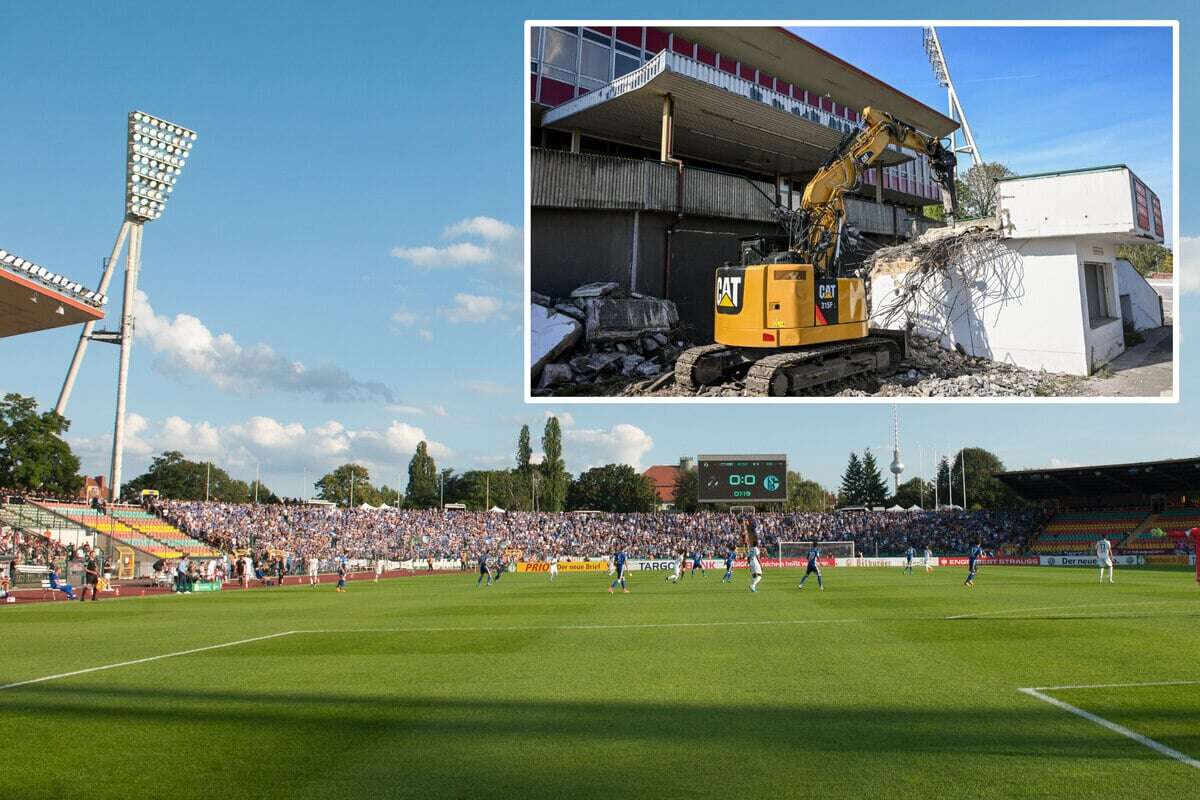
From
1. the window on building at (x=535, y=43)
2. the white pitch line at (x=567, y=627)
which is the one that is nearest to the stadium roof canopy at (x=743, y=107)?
the window on building at (x=535, y=43)

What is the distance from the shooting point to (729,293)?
23078 mm

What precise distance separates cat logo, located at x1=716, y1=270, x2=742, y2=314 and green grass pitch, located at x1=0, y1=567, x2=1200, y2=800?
8.22m

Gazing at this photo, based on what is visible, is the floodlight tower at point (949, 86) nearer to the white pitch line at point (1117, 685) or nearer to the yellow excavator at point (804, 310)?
the yellow excavator at point (804, 310)

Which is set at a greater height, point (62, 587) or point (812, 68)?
point (812, 68)

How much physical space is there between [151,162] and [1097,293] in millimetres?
47294

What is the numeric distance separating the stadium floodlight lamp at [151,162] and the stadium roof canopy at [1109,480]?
52270 mm

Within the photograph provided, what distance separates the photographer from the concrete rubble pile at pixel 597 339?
21906 millimetres

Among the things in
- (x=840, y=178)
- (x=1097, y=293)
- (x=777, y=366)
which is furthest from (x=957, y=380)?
(x=840, y=178)

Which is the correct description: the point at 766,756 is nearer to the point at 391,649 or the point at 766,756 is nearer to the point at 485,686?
the point at 485,686

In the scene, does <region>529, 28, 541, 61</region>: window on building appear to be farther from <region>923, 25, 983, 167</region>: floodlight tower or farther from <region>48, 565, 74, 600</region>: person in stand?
<region>48, 565, 74, 600</region>: person in stand

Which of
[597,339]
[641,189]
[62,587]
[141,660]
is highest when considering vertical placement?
[641,189]

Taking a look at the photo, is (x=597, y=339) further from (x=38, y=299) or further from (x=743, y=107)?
(x=38, y=299)

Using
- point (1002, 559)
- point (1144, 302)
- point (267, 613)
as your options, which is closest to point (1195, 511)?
point (1002, 559)

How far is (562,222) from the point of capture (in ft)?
74.0
